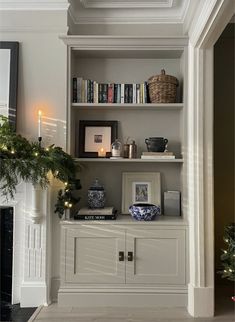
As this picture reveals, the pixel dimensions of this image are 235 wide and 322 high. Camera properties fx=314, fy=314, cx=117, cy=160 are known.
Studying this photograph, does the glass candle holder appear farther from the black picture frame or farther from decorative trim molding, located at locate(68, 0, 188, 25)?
decorative trim molding, located at locate(68, 0, 188, 25)

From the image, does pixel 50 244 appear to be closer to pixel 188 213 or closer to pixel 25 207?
pixel 25 207

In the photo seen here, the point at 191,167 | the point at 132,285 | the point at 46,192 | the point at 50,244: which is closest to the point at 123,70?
the point at 191,167

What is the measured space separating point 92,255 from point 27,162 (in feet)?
3.12

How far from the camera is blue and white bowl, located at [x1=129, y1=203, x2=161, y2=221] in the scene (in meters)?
2.65

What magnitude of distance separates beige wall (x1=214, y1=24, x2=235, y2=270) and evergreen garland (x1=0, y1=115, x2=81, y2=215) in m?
1.68

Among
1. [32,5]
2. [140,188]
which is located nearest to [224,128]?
[140,188]

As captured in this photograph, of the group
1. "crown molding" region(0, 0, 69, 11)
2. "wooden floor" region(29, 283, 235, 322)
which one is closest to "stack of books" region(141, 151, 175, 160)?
"wooden floor" region(29, 283, 235, 322)

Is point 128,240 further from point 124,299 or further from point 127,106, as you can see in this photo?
point 127,106

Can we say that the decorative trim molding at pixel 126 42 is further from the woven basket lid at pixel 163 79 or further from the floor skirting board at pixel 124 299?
the floor skirting board at pixel 124 299

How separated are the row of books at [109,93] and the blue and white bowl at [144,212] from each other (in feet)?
3.11

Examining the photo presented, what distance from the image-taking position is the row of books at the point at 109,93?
2.86 metres

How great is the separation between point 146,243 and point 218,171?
128 cm

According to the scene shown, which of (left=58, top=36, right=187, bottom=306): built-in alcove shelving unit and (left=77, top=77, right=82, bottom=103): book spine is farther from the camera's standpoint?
(left=77, top=77, right=82, bottom=103): book spine

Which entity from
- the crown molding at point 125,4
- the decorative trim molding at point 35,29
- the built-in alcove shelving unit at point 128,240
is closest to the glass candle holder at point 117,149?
the built-in alcove shelving unit at point 128,240
